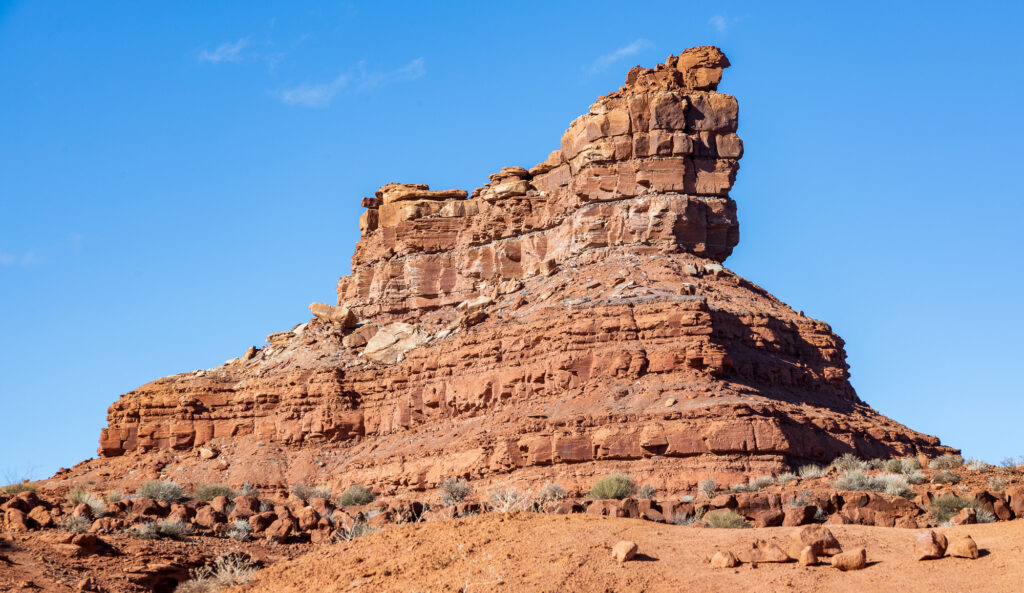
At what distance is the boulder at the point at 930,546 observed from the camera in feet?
57.2

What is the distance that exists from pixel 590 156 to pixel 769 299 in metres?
9.78

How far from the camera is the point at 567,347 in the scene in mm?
39562

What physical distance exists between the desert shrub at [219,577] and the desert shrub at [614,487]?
10456mm

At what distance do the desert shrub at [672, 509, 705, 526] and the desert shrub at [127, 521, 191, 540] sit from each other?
1066cm

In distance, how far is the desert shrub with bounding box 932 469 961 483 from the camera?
27797 mm

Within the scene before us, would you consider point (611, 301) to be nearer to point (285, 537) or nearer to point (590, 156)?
point (590, 156)

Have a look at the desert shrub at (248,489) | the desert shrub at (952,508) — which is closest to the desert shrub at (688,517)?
the desert shrub at (952,508)

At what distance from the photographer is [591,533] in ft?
63.7

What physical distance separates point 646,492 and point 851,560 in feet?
44.1

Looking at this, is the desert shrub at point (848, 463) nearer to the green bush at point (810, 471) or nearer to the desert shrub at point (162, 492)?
the green bush at point (810, 471)

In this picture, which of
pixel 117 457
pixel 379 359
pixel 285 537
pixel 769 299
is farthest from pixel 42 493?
pixel 769 299

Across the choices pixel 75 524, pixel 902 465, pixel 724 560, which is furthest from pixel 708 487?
pixel 75 524

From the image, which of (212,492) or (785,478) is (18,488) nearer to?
(212,492)

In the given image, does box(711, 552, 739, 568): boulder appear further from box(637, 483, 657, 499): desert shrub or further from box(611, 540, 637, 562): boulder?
box(637, 483, 657, 499): desert shrub
